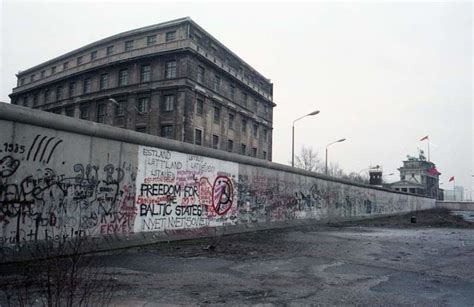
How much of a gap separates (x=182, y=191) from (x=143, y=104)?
35.7 meters

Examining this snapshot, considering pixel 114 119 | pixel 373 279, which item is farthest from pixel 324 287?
pixel 114 119

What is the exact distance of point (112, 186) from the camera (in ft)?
33.2

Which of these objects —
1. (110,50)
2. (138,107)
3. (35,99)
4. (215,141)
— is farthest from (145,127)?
(35,99)

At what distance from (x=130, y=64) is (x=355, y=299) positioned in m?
46.5

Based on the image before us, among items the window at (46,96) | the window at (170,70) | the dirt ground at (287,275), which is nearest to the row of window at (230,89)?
the window at (170,70)

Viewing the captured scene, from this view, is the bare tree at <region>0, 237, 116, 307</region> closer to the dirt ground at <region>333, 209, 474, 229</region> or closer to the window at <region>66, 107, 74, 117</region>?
the dirt ground at <region>333, 209, 474, 229</region>

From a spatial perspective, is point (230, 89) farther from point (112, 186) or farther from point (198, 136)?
point (112, 186)

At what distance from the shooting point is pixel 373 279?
23.2ft

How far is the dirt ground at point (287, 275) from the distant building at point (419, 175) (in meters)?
90.0

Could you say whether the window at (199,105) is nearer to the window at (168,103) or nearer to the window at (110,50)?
the window at (168,103)

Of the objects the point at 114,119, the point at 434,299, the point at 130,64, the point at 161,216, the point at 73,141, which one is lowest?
the point at 434,299

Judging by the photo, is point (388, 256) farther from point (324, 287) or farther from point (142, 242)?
point (142, 242)

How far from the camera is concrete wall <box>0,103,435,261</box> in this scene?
26.0 ft

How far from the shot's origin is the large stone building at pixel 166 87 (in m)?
43.8
